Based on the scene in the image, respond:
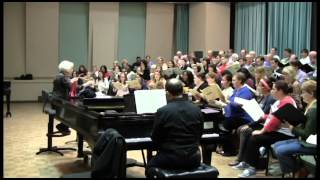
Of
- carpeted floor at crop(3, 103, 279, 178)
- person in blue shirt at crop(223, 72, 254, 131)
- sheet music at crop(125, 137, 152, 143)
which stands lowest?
carpeted floor at crop(3, 103, 279, 178)

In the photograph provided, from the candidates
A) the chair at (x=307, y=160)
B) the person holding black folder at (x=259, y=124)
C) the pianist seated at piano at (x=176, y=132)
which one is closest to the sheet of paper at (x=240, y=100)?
the person holding black folder at (x=259, y=124)

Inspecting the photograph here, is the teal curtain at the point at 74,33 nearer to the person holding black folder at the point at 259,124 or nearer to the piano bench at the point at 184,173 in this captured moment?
the person holding black folder at the point at 259,124

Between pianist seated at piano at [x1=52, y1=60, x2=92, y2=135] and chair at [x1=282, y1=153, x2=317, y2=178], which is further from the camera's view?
pianist seated at piano at [x1=52, y1=60, x2=92, y2=135]

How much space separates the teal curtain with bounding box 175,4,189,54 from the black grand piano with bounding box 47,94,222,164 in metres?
10.8

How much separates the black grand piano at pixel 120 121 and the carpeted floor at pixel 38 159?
767mm

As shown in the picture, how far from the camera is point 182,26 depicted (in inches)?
639

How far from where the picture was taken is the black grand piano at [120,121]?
466cm

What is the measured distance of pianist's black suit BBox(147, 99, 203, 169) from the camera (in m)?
4.13

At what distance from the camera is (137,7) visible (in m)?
16.0

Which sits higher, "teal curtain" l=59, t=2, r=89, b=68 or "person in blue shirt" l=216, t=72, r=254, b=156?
"teal curtain" l=59, t=2, r=89, b=68

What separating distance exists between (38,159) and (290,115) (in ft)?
11.8

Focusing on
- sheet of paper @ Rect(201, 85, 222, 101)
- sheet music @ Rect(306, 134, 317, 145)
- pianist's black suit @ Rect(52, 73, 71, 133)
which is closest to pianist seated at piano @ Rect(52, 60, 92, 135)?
pianist's black suit @ Rect(52, 73, 71, 133)

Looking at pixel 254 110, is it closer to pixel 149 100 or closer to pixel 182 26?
pixel 149 100

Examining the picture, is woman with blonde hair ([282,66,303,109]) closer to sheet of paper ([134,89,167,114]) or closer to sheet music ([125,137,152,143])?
sheet of paper ([134,89,167,114])
